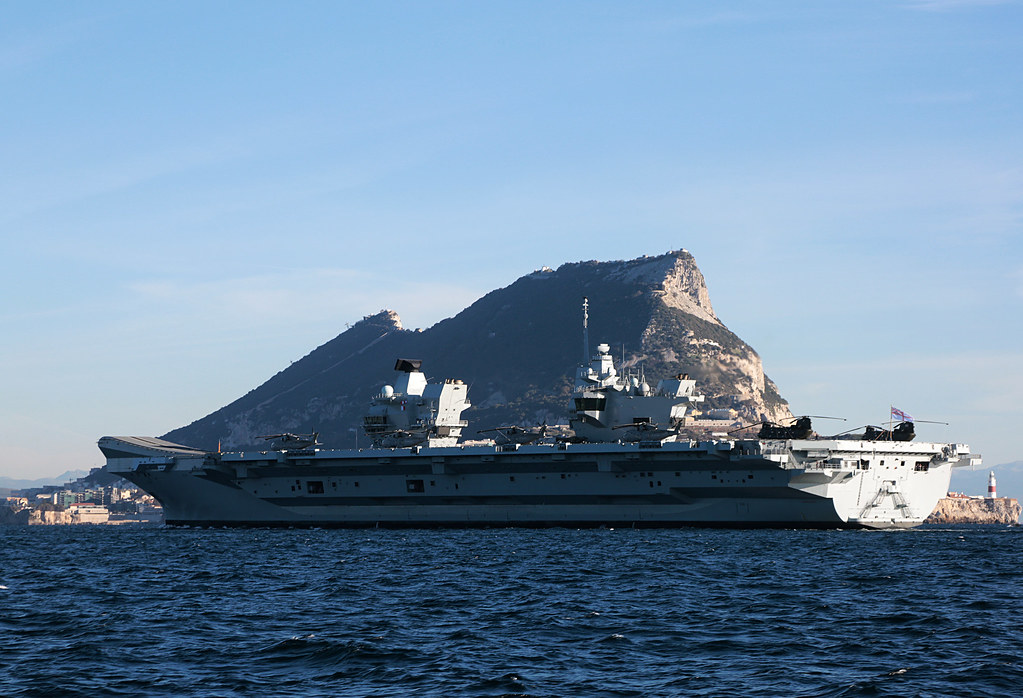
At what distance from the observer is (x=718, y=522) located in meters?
49.7

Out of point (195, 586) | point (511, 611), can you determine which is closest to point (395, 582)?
point (195, 586)

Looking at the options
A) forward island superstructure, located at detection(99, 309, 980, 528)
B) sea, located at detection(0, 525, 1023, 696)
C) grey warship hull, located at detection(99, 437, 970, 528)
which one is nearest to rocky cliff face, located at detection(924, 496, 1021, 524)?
grey warship hull, located at detection(99, 437, 970, 528)

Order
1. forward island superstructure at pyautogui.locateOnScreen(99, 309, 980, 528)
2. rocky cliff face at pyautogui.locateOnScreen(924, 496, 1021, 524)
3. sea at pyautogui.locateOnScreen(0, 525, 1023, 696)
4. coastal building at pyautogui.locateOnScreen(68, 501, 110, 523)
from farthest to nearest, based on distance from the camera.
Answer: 1. coastal building at pyautogui.locateOnScreen(68, 501, 110, 523)
2. rocky cliff face at pyautogui.locateOnScreen(924, 496, 1021, 524)
3. forward island superstructure at pyautogui.locateOnScreen(99, 309, 980, 528)
4. sea at pyautogui.locateOnScreen(0, 525, 1023, 696)

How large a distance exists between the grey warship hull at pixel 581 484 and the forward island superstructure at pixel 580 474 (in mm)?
61

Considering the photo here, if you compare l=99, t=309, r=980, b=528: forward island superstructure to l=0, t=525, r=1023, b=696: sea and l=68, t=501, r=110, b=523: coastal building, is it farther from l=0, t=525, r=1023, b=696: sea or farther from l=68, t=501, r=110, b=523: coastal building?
l=68, t=501, r=110, b=523: coastal building

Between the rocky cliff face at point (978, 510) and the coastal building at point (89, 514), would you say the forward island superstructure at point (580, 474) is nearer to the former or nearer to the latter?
the coastal building at point (89, 514)

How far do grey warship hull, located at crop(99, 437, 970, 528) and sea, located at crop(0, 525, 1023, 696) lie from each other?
29.8 ft

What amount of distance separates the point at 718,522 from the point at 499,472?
982cm

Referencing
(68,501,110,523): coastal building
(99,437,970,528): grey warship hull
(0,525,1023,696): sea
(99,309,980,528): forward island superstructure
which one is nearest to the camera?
(0,525,1023,696): sea

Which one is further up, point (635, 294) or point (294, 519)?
point (635, 294)

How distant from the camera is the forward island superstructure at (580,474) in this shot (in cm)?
4825

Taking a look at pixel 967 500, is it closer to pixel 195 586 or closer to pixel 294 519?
pixel 294 519

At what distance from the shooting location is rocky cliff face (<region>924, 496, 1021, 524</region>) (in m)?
130

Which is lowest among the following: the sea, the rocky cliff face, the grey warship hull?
the rocky cliff face
